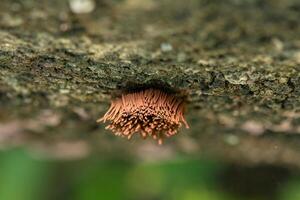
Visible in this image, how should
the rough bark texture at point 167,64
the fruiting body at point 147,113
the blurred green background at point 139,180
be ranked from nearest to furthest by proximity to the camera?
the rough bark texture at point 167,64 < the fruiting body at point 147,113 < the blurred green background at point 139,180

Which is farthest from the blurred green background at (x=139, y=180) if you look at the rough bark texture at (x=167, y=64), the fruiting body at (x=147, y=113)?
the fruiting body at (x=147, y=113)

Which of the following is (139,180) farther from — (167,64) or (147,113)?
(167,64)

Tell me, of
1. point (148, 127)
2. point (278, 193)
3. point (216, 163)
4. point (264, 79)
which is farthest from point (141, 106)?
point (278, 193)

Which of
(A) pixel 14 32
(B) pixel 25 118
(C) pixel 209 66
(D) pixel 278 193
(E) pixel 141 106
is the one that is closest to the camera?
(A) pixel 14 32

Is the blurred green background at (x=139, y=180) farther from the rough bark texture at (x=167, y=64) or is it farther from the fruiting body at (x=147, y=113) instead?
the fruiting body at (x=147, y=113)

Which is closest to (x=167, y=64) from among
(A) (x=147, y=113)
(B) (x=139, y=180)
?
(A) (x=147, y=113)

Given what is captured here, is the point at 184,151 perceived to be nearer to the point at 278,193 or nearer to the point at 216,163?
the point at 216,163

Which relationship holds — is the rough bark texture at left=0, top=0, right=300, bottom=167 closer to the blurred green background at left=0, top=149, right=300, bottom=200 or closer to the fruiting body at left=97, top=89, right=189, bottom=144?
the fruiting body at left=97, top=89, right=189, bottom=144
